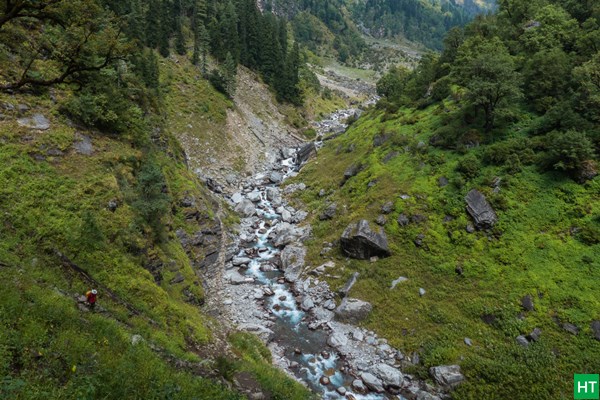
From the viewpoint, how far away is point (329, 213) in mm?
36562

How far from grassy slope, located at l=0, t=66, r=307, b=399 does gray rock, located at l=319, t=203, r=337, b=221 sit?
15.6 metres

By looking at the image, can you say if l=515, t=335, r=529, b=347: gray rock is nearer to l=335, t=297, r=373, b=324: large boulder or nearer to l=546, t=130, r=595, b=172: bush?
l=335, t=297, r=373, b=324: large boulder

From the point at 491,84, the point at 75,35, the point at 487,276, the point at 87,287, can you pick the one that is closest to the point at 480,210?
the point at 487,276

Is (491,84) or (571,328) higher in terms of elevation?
(491,84)

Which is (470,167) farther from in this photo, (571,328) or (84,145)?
(84,145)

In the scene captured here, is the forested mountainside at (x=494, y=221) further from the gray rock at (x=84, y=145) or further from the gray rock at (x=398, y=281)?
the gray rock at (x=84, y=145)

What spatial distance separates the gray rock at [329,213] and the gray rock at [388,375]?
1731cm

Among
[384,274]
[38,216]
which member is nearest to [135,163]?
[38,216]

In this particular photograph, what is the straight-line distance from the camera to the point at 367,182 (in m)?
37.5

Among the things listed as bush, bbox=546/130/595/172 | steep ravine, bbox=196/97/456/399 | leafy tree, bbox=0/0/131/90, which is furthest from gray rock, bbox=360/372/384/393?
bush, bbox=546/130/595/172

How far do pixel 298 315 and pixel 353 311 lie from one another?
443 centimetres

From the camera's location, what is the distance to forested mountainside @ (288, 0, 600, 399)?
20.9m

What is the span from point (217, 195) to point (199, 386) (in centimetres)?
3187

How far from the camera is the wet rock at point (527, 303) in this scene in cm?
2219
